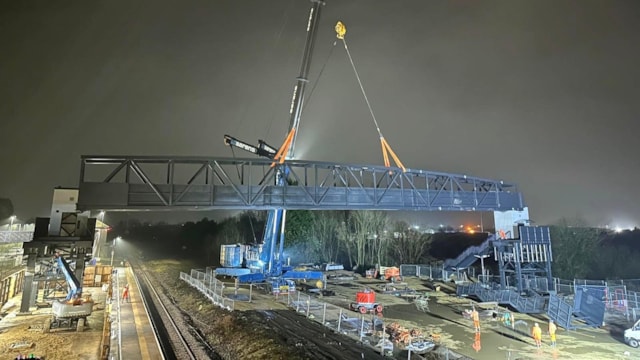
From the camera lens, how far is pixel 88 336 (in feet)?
67.4

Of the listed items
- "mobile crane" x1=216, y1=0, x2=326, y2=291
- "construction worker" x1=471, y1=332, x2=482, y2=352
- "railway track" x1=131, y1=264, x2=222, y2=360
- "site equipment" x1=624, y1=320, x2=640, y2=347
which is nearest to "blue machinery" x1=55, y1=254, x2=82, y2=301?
"railway track" x1=131, y1=264, x2=222, y2=360

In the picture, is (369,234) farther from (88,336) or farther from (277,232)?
(88,336)

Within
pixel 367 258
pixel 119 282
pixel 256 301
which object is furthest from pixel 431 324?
pixel 367 258

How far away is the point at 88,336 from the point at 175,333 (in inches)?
191

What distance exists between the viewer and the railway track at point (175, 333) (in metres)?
17.5

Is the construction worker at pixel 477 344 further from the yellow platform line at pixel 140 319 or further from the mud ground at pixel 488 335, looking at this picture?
the yellow platform line at pixel 140 319

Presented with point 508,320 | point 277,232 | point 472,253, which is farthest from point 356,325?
point 472,253

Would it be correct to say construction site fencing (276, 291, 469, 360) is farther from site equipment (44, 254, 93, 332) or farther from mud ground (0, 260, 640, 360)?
site equipment (44, 254, 93, 332)

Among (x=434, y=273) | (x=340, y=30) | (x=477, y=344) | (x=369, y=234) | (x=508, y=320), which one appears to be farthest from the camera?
(x=369, y=234)

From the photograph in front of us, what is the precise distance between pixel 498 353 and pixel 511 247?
19729mm

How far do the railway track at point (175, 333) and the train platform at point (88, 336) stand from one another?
1.89ft

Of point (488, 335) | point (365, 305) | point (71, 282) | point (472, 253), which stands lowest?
point (488, 335)

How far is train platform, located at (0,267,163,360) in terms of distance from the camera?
1714cm

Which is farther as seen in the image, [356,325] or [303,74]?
[303,74]
